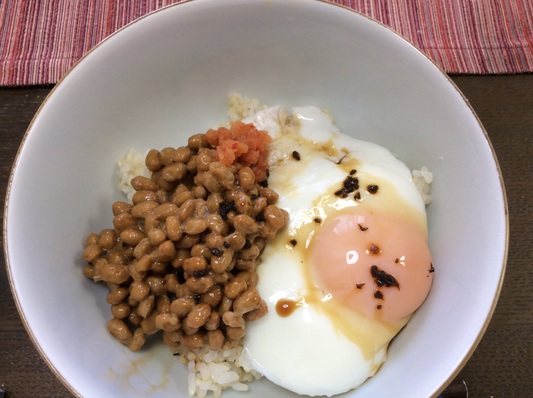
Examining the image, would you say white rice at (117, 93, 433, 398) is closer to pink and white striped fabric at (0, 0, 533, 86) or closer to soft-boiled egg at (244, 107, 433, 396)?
soft-boiled egg at (244, 107, 433, 396)

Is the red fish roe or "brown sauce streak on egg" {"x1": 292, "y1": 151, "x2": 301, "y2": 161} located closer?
the red fish roe

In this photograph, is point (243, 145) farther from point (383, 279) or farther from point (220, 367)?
point (220, 367)

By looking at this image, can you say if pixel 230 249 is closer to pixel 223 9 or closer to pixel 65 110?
pixel 65 110

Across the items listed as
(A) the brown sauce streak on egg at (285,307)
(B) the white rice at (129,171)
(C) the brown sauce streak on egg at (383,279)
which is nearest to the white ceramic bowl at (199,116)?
(B) the white rice at (129,171)

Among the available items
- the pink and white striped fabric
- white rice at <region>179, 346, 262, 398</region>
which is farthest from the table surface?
white rice at <region>179, 346, 262, 398</region>

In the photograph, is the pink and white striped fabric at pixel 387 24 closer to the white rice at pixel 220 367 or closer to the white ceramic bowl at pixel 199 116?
the white ceramic bowl at pixel 199 116
